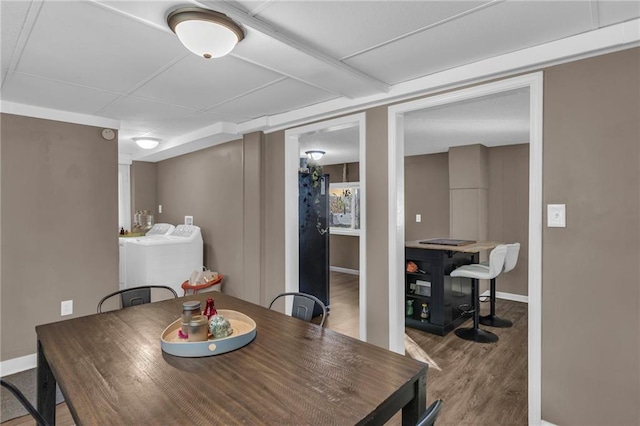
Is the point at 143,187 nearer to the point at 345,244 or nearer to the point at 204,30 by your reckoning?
the point at 345,244

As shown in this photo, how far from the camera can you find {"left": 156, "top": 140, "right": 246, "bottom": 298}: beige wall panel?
4113mm

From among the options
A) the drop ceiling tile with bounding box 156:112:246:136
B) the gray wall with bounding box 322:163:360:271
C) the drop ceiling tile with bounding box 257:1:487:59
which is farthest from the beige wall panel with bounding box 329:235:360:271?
the drop ceiling tile with bounding box 257:1:487:59

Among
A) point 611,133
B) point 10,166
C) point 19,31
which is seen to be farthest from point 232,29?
point 10,166

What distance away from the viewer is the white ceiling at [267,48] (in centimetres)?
159

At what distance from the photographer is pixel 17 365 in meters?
2.88

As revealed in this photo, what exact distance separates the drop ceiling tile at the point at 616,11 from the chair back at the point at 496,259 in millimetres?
2208

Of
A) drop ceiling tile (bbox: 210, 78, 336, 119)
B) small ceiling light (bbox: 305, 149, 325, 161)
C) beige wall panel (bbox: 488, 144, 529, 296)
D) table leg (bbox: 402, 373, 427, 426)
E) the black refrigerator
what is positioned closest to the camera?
table leg (bbox: 402, 373, 427, 426)

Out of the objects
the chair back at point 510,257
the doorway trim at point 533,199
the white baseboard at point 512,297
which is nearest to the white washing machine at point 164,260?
the doorway trim at point 533,199

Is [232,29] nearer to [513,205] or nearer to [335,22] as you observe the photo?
[335,22]

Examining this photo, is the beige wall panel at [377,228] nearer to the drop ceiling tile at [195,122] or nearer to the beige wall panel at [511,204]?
the drop ceiling tile at [195,122]

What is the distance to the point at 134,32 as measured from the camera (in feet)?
5.82

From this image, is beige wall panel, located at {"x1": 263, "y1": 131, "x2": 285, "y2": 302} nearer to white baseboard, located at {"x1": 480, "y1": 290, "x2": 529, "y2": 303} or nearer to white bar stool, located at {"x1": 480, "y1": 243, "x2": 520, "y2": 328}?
white bar stool, located at {"x1": 480, "y1": 243, "x2": 520, "y2": 328}

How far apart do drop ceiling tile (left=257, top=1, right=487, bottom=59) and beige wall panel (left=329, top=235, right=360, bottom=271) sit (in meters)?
5.04

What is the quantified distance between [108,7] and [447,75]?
195 centimetres
